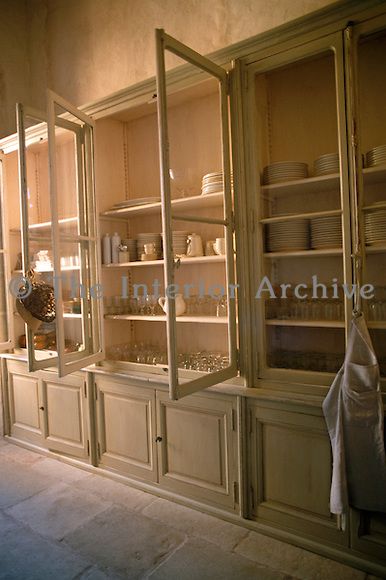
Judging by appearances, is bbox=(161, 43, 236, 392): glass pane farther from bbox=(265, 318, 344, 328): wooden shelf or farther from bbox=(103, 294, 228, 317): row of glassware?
bbox=(265, 318, 344, 328): wooden shelf

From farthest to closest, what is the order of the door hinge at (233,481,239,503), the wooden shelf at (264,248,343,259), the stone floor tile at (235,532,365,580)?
the door hinge at (233,481,239,503)
the wooden shelf at (264,248,343,259)
the stone floor tile at (235,532,365,580)

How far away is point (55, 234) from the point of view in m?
2.54

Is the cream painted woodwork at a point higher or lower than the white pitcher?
lower

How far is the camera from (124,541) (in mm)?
2312

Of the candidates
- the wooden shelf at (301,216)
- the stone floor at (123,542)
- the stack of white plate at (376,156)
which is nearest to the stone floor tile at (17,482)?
the stone floor at (123,542)

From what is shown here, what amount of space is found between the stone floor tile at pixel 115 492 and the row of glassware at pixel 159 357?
83 cm

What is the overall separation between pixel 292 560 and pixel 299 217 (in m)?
1.68

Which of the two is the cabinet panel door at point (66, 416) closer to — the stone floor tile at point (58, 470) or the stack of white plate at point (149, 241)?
the stone floor tile at point (58, 470)

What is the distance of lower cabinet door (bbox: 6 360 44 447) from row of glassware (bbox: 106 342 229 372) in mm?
854

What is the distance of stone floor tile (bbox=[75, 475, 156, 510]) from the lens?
2.70 m

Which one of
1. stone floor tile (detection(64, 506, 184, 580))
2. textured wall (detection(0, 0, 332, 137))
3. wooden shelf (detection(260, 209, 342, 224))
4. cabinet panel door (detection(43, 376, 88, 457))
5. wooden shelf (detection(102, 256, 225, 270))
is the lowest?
stone floor tile (detection(64, 506, 184, 580))

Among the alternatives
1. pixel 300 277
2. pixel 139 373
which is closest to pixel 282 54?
pixel 300 277

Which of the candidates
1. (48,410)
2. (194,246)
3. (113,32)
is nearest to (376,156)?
(194,246)

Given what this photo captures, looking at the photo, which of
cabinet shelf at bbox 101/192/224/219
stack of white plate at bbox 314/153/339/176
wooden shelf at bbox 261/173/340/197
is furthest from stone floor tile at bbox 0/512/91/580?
stack of white plate at bbox 314/153/339/176
